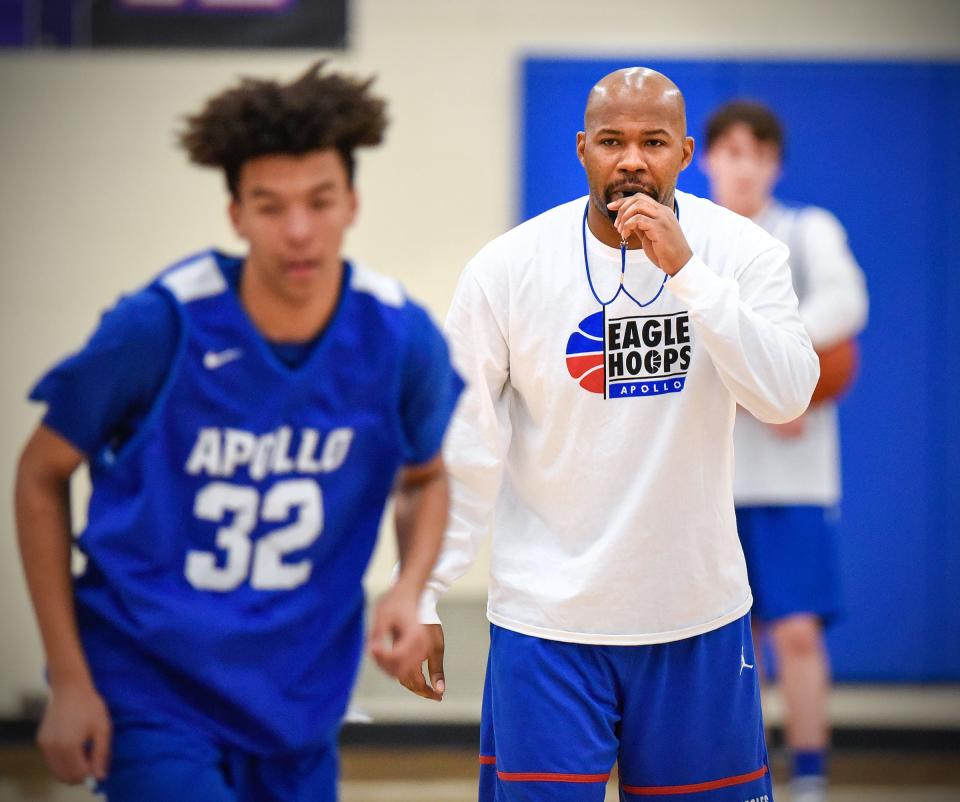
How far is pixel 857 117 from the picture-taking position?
5590mm

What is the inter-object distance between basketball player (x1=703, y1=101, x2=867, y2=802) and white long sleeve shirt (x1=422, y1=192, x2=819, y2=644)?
1.50m

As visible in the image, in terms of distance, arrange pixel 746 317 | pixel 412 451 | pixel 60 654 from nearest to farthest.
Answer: pixel 60 654 → pixel 412 451 → pixel 746 317

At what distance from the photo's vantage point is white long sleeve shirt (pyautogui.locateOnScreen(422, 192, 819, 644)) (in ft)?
8.86

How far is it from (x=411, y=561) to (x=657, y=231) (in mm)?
787

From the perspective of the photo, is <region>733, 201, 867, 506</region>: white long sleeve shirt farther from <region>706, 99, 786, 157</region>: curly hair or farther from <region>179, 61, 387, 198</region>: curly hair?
<region>179, 61, 387, 198</region>: curly hair

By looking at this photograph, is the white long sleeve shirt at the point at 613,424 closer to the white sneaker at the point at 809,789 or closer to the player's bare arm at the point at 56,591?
the player's bare arm at the point at 56,591

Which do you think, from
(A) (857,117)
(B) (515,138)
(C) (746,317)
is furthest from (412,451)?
(A) (857,117)

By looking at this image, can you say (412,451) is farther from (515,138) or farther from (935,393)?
(935,393)

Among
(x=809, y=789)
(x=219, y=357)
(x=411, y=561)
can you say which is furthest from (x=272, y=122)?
(x=809, y=789)

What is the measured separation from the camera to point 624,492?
272cm

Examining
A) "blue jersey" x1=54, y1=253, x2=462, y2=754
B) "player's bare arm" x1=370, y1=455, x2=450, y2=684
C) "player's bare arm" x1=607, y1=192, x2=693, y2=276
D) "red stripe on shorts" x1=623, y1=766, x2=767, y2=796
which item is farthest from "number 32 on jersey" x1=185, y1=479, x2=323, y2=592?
"red stripe on shorts" x1=623, y1=766, x2=767, y2=796

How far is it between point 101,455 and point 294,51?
12.0 feet

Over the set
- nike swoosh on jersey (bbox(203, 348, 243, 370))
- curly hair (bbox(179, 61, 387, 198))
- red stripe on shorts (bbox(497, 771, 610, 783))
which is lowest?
red stripe on shorts (bbox(497, 771, 610, 783))

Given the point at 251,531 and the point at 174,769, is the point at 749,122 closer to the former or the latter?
the point at 251,531
